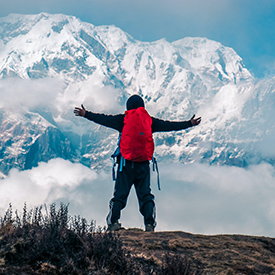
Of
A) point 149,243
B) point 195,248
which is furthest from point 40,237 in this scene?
point 195,248

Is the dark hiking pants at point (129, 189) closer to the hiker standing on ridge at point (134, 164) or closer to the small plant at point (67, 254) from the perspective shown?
the hiker standing on ridge at point (134, 164)

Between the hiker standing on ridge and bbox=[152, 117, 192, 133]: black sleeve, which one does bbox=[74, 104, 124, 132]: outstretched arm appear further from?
bbox=[152, 117, 192, 133]: black sleeve

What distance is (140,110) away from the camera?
367 inches

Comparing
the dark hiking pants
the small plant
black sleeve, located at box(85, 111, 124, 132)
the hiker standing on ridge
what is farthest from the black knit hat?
the small plant

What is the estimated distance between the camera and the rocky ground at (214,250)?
16.8ft

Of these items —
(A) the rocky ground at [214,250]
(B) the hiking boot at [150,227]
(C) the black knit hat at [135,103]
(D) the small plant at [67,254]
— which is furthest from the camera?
(C) the black knit hat at [135,103]

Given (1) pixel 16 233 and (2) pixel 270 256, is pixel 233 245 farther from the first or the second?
(1) pixel 16 233

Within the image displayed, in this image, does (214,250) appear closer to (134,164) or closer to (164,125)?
(134,164)

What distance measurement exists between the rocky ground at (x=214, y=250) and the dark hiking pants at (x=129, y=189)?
5.49ft

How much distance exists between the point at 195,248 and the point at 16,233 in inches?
120

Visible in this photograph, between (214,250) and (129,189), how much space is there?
3585 mm

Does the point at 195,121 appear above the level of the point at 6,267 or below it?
above

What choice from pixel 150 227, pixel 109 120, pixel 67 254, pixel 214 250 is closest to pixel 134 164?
pixel 109 120

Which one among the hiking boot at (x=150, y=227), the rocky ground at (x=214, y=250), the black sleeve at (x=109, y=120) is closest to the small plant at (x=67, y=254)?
the rocky ground at (x=214, y=250)
